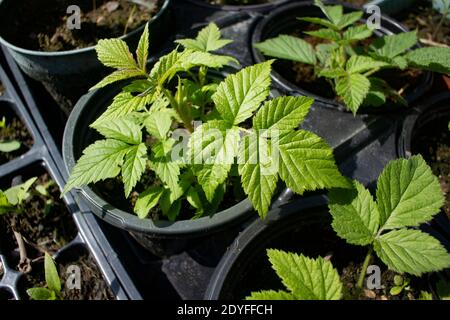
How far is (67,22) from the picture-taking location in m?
1.66

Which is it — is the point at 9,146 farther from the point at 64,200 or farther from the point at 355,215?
the point at 355,215

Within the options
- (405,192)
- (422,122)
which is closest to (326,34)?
(422,122)

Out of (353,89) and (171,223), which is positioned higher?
(353,89)

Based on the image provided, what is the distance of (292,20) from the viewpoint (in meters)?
1.70

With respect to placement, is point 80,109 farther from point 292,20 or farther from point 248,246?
point 292,20

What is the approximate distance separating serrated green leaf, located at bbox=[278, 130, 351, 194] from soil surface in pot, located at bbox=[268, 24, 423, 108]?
0.61 metres

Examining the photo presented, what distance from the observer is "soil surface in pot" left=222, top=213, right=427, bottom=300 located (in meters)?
1.22

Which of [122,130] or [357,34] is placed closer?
[122,130]

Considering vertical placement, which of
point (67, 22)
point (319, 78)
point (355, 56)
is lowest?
point (319, 78)

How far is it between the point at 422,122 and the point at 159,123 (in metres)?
0.93

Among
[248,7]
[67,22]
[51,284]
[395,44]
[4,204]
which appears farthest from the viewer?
[248,7]

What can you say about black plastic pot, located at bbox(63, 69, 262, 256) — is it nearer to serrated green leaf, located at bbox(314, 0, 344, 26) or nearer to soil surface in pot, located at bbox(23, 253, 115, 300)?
soil surface in pot, located at bbox(23, 253, 115, 300)

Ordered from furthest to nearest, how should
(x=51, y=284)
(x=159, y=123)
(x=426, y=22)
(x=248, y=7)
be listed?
(x=426, y=22), (x=248, y=7), (x=51, y=284), (x=159, y=123)
